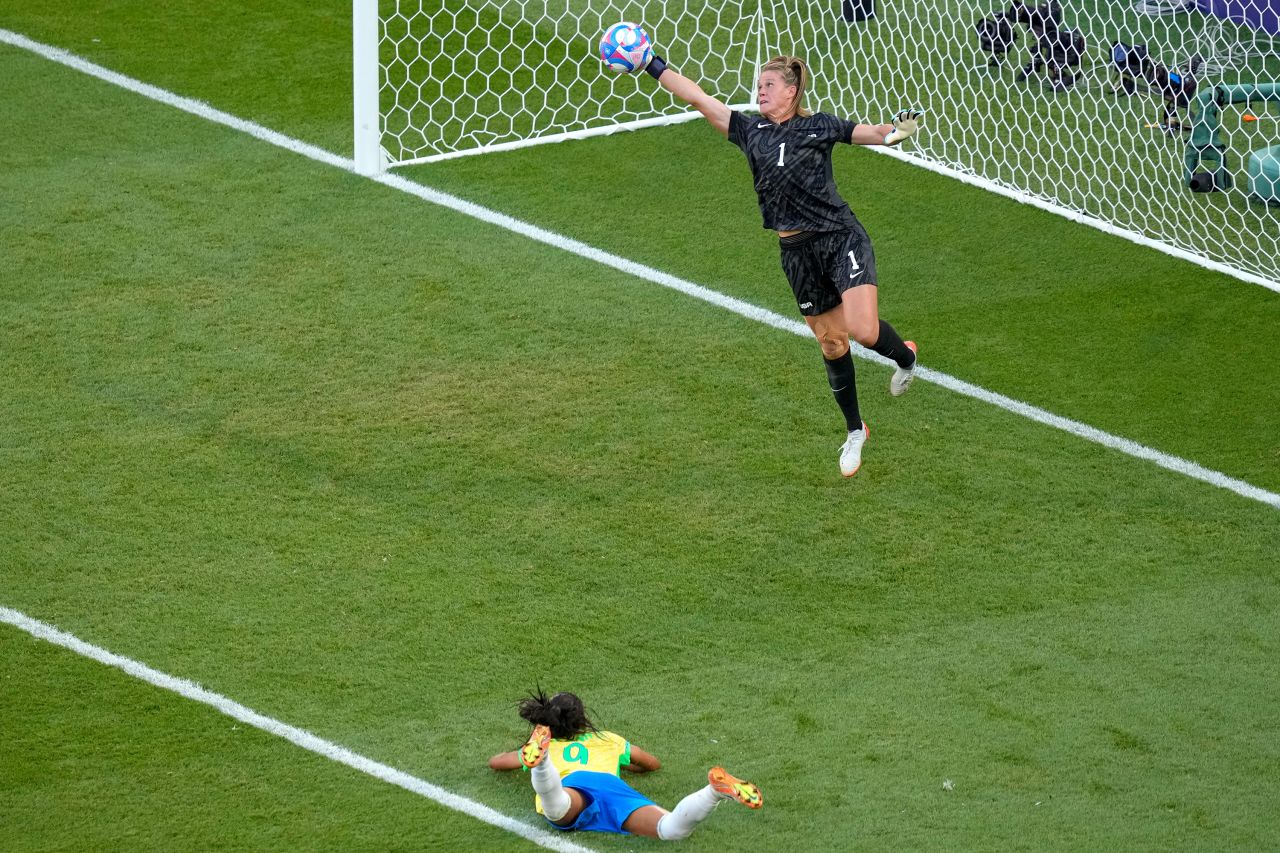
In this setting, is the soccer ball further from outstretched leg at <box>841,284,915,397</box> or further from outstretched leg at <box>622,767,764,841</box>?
outstretched leg at <box>622,767,764,841</box>

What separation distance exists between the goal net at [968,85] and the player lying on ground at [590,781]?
5.58m

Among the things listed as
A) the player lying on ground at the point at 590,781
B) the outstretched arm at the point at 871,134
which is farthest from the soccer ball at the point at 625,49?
the player lying on ground at the point at 590,781

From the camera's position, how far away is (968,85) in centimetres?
1219

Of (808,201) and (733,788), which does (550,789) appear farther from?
(808,201)

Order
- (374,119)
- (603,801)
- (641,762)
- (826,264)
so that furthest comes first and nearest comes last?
(374,119) < (826,264) < (641,762) < (603,801)

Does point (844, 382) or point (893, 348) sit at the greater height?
point (893, 348)

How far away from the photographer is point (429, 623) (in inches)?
310

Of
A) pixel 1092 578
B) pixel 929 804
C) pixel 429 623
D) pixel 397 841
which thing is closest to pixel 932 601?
pixel 1092 578

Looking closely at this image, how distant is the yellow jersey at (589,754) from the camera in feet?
22.4

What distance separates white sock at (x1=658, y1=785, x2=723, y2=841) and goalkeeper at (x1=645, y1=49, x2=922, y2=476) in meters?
2.59

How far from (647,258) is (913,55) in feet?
9.35

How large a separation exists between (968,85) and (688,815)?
7.10 meters

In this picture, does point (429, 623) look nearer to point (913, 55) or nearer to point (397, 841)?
point (397, 841)

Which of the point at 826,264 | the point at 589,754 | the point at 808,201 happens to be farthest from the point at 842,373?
the point at 589,754
